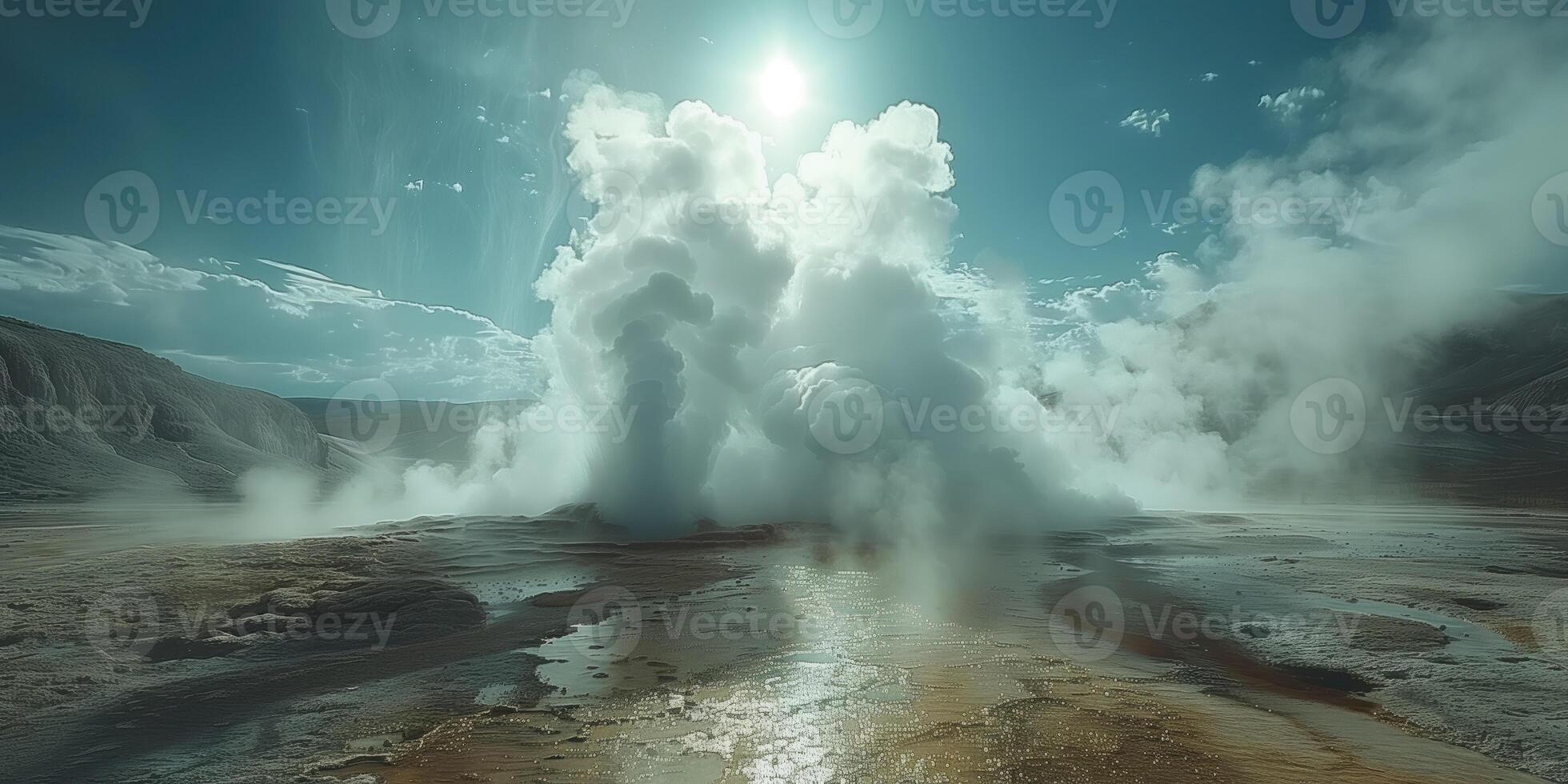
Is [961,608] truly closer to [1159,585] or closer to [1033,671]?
[1033,671]

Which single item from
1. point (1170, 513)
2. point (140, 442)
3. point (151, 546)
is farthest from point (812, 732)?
point (140, 442)

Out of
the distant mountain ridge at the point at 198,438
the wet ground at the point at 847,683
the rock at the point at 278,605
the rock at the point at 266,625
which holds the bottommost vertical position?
the wet ground at the point at 847,683

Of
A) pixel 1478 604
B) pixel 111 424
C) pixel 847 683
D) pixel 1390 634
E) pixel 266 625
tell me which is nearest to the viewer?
pixel 847 683

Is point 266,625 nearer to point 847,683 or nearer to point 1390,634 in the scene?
point 847,683

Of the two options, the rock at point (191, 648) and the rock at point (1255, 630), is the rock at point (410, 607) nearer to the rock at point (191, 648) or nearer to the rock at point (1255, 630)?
the rock at point (191, 648)

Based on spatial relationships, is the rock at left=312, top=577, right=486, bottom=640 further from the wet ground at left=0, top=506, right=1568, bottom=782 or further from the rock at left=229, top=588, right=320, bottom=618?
the wet ground at left=0, top=506, right=1568, bottom=782

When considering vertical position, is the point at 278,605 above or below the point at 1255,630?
above

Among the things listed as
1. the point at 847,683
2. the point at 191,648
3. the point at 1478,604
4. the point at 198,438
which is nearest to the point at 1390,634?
the point at 1478,604

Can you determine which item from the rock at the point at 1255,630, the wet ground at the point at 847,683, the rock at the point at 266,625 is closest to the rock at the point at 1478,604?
the wet ground at the point at 847,683
